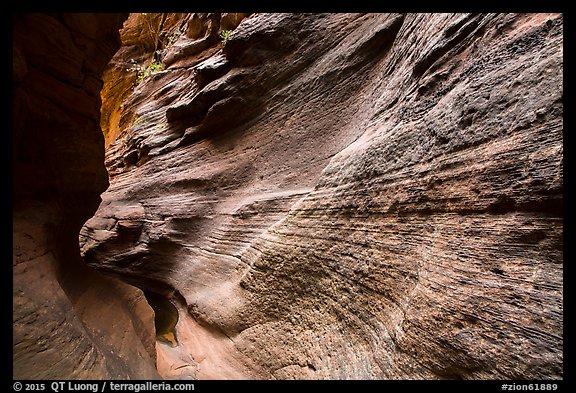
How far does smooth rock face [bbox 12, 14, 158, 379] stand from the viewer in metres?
2.61

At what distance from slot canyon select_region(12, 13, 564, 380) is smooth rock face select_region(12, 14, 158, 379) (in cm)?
2

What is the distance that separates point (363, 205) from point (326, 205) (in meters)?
0.68

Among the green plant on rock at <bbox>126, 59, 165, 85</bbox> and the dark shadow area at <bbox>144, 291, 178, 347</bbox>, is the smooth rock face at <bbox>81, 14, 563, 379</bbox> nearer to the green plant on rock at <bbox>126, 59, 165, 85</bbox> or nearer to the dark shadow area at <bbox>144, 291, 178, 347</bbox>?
the dark shadow area at <bbox>144, 291, 178, 347</bbox>

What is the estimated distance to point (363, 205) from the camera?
323cm

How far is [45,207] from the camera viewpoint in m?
3.43

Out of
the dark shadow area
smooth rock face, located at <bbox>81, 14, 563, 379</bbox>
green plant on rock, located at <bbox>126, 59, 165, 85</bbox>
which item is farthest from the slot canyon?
green plant on rock, located at <bbox>126, 59, 165, 85</bbox>

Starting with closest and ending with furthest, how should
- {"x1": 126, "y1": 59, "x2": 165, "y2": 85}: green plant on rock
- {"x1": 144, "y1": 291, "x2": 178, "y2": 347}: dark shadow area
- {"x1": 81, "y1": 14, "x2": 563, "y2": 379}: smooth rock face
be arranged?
{"x1": 81, "y1": 14, "x2": 563, "y2": 379}: smooth rock face, {"x1": 144, "y1": 291, "x2": 178, "y2": 347}: dark shadow area, {"x1": 126, "y1": 59, "x2": 165, "y2": 85}: green plant on rock

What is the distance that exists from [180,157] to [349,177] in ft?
21.3

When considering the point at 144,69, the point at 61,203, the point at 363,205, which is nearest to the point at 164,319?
the point at 61,203

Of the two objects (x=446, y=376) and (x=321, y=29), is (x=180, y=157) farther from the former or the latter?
(x=446, y=376)

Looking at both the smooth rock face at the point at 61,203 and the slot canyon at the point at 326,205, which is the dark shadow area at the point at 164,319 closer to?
the slot canyon at the point at 326,205

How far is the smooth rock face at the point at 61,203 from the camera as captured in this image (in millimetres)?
2609

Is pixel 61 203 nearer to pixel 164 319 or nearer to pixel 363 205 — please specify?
pixel 363 205
